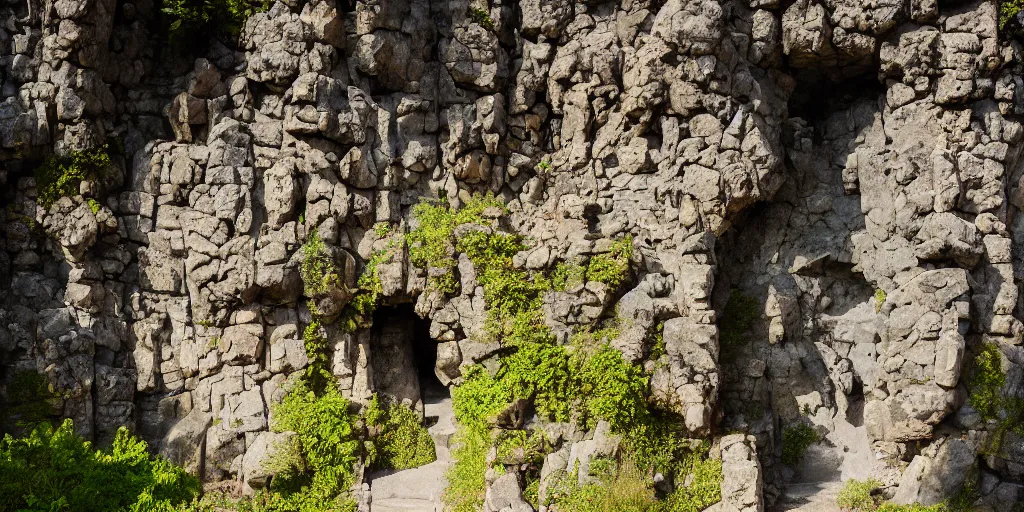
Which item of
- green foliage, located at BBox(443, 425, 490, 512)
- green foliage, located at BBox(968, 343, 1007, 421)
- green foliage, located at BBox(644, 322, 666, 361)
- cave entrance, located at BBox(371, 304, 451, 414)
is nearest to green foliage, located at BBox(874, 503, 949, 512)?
green foliage, located at BBox(968, 343, 1007, 421)

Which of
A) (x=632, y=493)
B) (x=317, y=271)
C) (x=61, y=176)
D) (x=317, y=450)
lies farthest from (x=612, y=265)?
(x=61, y=176)

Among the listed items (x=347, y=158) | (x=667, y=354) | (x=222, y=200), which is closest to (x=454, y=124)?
(x=347, y=158)

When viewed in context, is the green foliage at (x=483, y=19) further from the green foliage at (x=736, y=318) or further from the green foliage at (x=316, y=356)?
the green foliage at (x=736, y=318)

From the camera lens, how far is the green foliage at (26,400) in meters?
16.7

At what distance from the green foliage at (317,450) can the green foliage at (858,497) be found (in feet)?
32.2

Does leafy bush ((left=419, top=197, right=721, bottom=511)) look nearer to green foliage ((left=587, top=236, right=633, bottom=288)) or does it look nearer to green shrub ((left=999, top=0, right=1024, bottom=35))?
green foliage ((left=587, top=236, right=633, bottom=288))

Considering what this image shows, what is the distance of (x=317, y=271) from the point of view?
705 inches

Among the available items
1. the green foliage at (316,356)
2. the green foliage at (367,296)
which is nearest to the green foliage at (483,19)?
the green foliage at (367,296)

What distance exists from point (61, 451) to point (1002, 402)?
1677 centimetres

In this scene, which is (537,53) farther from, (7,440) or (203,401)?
(7,440)

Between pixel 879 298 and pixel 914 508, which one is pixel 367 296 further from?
pixel 914 508

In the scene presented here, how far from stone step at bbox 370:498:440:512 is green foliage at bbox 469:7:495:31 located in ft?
35.1

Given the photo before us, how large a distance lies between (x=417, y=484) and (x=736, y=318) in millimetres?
7980

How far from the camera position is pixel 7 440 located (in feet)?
40.1
